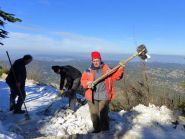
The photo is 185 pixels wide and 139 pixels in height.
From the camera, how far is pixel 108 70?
942 cm

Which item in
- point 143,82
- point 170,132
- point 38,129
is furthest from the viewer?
point 143,82

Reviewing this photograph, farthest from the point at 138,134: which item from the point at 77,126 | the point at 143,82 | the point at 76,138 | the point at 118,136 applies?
the point at 143,82

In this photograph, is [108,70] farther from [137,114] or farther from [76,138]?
[137,114]

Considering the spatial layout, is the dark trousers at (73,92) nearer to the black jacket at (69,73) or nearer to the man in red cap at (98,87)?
the black jacket at (69,73)

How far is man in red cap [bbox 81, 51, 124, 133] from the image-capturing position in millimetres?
9391

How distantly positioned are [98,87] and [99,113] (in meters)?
0.64

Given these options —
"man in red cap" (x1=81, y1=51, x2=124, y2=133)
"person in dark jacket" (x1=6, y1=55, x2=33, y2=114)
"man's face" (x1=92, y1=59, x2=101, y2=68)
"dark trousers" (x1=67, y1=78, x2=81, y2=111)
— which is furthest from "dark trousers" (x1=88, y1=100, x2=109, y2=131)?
"person in dark jacket" (x1=6, y1=55, x2=33, y2=114)

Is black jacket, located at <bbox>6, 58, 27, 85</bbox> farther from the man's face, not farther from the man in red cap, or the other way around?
the man's face

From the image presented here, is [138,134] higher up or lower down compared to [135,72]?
lower down

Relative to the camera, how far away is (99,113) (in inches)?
381

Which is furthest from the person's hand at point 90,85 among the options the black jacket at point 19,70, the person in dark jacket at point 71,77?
the black jacket at point 19,70

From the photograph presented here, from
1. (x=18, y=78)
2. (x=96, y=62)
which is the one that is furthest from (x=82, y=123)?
(x=18, y=78)

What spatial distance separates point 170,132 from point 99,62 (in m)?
2.60

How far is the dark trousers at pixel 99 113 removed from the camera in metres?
9.55
